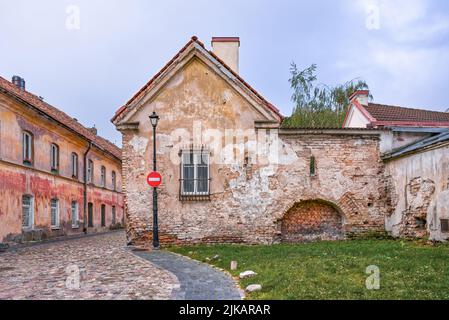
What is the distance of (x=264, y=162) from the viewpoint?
15.6 m

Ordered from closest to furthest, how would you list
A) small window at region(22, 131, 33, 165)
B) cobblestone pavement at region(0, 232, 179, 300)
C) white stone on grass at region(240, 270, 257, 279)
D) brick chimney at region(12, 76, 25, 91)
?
1. cobblestone pavement at region(0, 232, 179, 300)
2. white stone on grass at region(240, 270, 257, 279)
3. small window at region(22, 131, 33, 165)
4. brick chimney at region(12, 76, 25, 91)

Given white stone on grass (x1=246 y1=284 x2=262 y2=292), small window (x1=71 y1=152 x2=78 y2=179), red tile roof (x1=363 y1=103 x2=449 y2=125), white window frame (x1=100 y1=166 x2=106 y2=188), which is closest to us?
white stone on grass (x1=246 y1=284 x2=262 y2=292)

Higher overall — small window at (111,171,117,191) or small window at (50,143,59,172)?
small window at (50,143,59,172)

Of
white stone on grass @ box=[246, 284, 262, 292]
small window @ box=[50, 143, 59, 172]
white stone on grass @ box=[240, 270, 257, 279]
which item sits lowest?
white stone on grass @ box=[240, 270, 257, 279]

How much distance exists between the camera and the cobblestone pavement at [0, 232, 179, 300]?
7.47m

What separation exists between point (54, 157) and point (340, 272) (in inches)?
765

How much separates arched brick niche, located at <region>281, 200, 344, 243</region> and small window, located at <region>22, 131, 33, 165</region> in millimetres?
12658

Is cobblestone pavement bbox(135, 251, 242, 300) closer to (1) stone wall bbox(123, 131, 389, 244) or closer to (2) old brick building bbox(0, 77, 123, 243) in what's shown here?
(1) stone wall bbox(123, 131, 389, 244)

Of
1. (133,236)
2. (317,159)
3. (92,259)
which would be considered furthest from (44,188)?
(317,159)

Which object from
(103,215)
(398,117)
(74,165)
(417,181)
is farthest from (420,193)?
(103,215)

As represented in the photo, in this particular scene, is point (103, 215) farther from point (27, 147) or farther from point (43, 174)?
point (27, 147)

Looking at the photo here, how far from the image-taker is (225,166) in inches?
609

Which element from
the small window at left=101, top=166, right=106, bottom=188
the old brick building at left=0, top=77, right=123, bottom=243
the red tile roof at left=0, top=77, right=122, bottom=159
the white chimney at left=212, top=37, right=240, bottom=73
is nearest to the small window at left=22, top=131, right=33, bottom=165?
the old brick building at left=0, top=77, right=123, bottom=243
